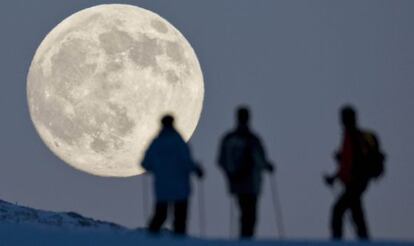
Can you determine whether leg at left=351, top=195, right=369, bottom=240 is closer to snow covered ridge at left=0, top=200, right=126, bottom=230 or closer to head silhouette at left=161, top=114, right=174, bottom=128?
head silhouette at left=161, top=114, right=174, bottom=128

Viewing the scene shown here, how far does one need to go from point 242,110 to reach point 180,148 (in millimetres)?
887

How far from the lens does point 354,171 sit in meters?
18.5

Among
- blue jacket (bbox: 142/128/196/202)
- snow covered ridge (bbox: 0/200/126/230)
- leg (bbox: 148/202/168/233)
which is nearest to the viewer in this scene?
blue jacket (bbox: 142/128/196/202)

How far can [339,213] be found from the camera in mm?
18531

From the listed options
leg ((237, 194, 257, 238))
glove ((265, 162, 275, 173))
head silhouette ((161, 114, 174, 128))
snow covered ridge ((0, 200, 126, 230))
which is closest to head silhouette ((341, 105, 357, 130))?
glove ((265, 162, 275, 173))

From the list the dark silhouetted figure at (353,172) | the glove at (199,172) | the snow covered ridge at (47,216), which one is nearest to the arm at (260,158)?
the glove at (199,172)

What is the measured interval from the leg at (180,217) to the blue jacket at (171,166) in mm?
107

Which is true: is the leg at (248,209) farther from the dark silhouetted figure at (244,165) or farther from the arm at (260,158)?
the arm at (260,158)

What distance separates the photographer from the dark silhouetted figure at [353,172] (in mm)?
18484

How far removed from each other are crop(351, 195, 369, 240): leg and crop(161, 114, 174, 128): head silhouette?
2.42 metres

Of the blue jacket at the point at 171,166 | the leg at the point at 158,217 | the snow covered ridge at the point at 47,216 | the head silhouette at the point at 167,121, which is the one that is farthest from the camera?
the snow covered ridge at the point at 47,216

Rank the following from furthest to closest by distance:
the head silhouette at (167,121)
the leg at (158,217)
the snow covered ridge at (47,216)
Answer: the snow covered ridge at (47,216) → the leg at (158,217) → the head silhouette at (167,121)

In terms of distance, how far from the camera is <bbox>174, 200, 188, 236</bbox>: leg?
18.4 metres

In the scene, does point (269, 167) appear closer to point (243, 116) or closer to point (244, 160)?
point (244, 160)
